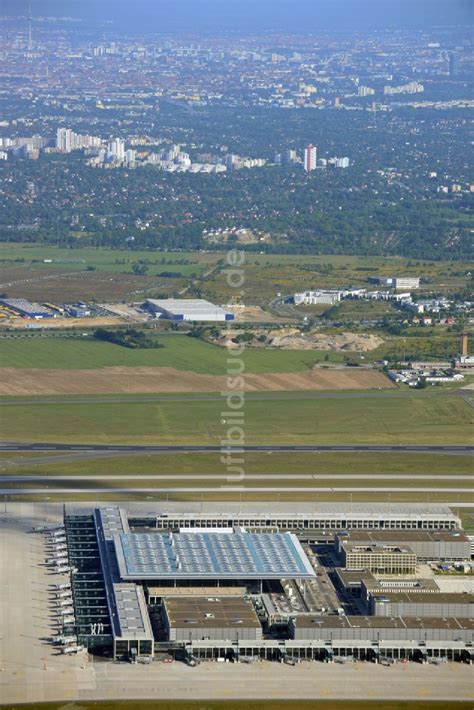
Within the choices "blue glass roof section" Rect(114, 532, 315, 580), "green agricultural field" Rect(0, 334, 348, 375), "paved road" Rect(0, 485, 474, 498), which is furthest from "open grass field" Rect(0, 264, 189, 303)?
"blue glass roof section" Rect(114, 532, 315, 580)

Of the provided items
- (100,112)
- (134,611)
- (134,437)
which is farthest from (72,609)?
(100,112)

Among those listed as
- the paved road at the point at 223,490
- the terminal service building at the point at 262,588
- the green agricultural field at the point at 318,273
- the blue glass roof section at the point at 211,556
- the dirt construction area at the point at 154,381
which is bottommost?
the dirt construction area at the point at 154,381

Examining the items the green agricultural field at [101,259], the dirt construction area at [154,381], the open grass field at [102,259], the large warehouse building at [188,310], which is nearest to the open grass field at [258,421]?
the dirt construction area at [154,381]

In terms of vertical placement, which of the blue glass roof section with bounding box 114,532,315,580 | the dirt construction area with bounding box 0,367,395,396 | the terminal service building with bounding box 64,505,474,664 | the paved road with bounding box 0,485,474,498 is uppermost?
the blue glass roof section with bounding box 114,532,315,580

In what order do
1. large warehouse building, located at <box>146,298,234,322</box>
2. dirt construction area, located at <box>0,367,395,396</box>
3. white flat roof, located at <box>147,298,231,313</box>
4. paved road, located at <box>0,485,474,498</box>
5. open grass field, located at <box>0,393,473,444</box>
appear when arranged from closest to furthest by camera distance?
paved road, located at <box>0,485,474,498</box> → open grass field, located at <box>0,393,473,444</box> → dirt construction area, located at <box>0,367,395,396</box> → large warehouse building, located at <box>146,298,234,322</box> → white flat roof, located at <box>147,298,231,313</box>

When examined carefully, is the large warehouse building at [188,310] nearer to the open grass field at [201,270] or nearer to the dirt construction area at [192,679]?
the open grass field at [201,270]

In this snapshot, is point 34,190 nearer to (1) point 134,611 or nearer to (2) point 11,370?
(2) point 11,370

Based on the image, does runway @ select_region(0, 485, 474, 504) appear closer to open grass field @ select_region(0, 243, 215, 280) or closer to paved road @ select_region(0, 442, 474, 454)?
paved road @ select_region(0, 442, 474, 454)
